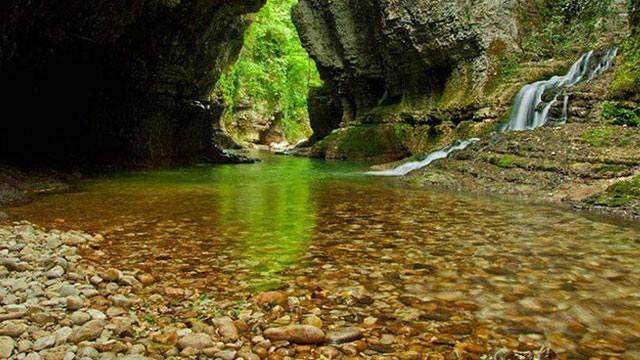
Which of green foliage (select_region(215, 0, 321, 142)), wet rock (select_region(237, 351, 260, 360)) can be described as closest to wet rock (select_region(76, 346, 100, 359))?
wet rock (select_region(237, 351, 260, 360))

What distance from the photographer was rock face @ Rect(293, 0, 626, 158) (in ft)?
66.9

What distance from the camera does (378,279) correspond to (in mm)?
4367

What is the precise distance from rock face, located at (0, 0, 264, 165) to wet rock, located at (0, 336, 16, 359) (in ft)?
30.6

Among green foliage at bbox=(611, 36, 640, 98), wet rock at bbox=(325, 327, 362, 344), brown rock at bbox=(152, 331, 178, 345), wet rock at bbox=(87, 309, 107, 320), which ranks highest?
green foliage at bbox=(611, 36, 640, 98)

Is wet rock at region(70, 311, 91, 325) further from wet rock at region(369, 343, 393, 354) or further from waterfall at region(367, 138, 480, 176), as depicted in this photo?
waterfall at region(367, 138, 480, 176)

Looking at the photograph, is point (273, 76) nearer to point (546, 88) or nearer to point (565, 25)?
point (565, 25)

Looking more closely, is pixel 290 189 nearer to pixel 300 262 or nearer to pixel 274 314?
pixel 300 262

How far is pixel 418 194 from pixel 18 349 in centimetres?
865

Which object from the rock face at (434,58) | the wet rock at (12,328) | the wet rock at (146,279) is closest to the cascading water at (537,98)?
the rock face at (434,58)

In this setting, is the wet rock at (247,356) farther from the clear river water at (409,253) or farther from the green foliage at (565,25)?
the green foliage at (565,25)

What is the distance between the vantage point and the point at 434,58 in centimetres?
2292

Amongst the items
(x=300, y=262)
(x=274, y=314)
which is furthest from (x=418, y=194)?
(x=274, y=314)

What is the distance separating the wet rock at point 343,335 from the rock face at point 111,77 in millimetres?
10027

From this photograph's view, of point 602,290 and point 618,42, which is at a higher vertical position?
point 618,42
